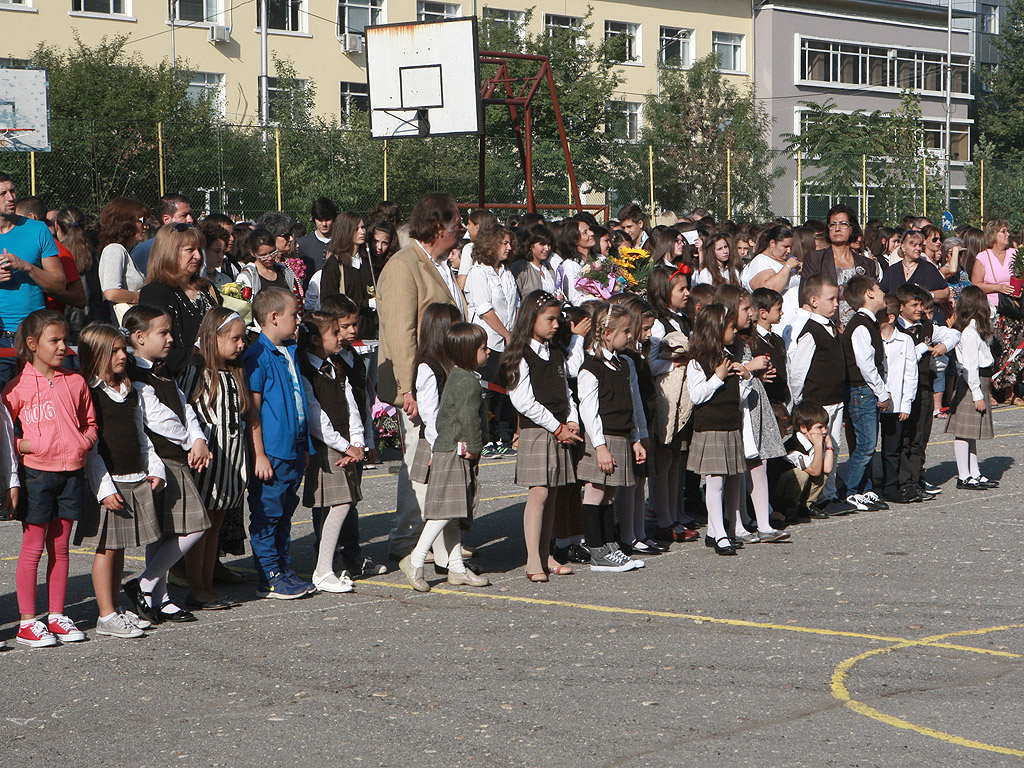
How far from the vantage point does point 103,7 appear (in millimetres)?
38250

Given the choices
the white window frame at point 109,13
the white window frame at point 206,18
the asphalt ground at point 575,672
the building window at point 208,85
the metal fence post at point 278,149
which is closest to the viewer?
the asphalt ground at point 575,672

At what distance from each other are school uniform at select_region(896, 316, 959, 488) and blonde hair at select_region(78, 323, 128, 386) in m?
5.94

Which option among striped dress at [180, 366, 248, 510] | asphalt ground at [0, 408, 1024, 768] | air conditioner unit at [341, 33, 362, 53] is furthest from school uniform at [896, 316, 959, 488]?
air conditioner unit at [341, 33, 362, 53]

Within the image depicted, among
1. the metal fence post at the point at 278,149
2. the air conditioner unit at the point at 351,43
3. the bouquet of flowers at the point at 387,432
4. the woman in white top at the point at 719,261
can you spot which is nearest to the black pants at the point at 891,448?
the woman in white top at the point at 719,261

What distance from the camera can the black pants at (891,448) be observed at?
981 cm

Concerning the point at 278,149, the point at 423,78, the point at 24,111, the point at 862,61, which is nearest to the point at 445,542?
the point at 423,78

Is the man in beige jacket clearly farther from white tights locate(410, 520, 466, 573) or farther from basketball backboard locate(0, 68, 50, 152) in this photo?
basketball backboard locate(0, 68, 50, 152)

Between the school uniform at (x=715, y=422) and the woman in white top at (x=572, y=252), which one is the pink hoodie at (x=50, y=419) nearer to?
the school uniform at (x=715, y=422)

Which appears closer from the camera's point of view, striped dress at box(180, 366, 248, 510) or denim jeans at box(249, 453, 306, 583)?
striped dress at box(180, 366, 248, 510)

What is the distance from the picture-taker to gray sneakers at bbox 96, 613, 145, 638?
20.4 feet

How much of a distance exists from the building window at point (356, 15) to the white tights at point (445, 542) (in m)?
37.4

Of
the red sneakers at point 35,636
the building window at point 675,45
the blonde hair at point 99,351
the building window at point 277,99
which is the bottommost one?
the red sneakers at point 35,636

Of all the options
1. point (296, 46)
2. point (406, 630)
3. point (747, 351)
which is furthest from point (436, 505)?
point (296, 46)

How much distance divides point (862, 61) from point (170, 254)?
5363 centimetres
